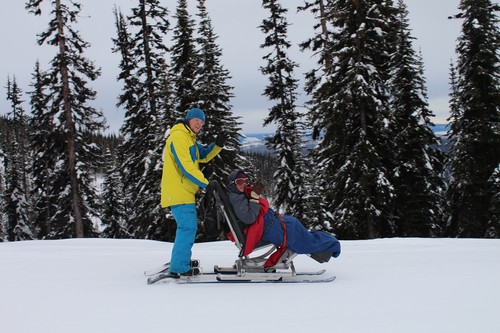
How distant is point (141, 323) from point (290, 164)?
A: 25785 mm

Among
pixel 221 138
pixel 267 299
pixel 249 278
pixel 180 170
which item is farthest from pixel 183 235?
pixel 267 299

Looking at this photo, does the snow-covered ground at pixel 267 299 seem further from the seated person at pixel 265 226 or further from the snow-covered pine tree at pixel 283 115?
the snow-covered pine tree at pixel 283 115

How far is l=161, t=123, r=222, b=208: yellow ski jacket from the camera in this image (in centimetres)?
579

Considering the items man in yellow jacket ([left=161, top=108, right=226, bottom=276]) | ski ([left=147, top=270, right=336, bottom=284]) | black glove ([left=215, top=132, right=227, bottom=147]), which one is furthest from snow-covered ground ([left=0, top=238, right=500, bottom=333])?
black glove ([left=215, top=132, right=227, bottom=147])

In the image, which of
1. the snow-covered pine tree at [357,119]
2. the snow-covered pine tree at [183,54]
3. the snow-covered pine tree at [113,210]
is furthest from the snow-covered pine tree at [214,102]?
the snow-covered pine tree at [113,210]

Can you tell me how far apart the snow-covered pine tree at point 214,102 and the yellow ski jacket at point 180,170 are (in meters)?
17.0

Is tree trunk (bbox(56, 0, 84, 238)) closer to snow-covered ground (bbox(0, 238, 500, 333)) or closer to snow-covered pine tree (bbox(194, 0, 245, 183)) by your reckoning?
snow-covered pine tree (bbox(194, 0, 245, 183))

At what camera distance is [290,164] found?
2941 centimetres

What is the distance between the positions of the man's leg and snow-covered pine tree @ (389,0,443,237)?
18721mm

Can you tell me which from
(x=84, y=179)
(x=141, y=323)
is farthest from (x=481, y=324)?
(x=84, y=179)

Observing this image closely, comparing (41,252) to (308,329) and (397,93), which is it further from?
(397,93)

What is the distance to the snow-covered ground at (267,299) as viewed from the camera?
3805mm

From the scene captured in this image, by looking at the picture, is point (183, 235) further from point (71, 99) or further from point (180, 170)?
point (71, 99)

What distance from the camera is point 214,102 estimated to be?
25.0 metres
